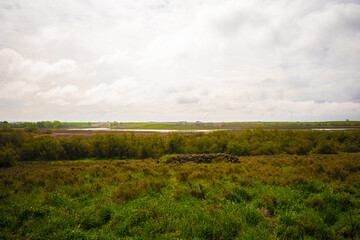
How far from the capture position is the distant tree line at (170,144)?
4803 centimetres

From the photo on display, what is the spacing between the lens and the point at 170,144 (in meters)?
51.8

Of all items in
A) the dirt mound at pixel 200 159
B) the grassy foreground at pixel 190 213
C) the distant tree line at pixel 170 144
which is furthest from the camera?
the distant tree line at pixel 170 144

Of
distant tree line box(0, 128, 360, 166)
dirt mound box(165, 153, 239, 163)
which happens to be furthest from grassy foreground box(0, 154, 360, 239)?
distant tree line box(0, 128, 360, 166)

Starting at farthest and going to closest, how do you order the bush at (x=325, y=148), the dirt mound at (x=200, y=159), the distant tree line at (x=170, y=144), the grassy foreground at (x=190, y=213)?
the distant tree line at (x=170, y=144) < the bush at (x=325, y=148) < the dirt mound at (x=200, y=159) < the grassy foreground at (x=190, y=213)

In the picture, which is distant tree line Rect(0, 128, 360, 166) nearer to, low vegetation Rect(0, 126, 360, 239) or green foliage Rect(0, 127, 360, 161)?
green foliage Rect(0, 127, 360, 161)

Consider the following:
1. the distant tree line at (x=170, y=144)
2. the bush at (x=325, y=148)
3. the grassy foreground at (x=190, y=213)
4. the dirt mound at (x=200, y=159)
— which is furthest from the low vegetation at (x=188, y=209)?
the bush at (x=325, y=148)

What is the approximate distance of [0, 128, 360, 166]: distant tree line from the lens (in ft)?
158

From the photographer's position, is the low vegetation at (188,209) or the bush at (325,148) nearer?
the low vegetation at (188,209)

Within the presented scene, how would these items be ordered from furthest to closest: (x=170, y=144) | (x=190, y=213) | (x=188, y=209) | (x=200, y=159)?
(x=170, y=144)
(x=200, y=159)
(x=188, y=209)
(x=190, y=213)

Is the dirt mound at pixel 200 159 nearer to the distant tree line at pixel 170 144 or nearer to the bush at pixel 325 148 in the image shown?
the distant tree line at pixel 170 144

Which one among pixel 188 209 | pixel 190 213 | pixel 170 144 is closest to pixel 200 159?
pixel 188 209

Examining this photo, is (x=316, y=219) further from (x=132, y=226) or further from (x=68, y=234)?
(x=68, y=234)

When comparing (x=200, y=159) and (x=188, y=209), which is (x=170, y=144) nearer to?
(x=200, y=159)

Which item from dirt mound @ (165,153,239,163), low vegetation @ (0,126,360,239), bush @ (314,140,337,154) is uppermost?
low vegetation @ (0,126,360,239)
